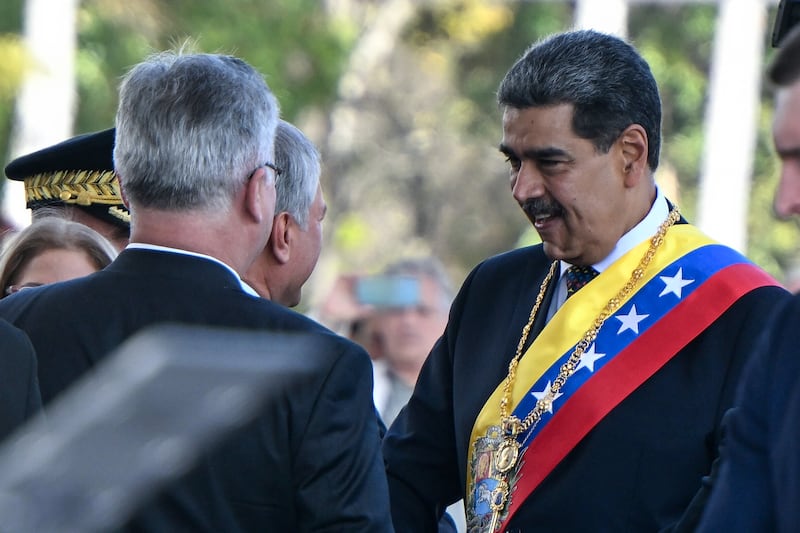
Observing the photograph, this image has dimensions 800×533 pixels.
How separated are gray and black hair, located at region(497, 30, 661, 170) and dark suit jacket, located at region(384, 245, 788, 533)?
0.42 meters

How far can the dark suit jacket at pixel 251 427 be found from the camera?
7.66 ft

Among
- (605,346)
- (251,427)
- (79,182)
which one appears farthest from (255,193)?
(79,182)

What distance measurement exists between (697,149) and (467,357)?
19451mm

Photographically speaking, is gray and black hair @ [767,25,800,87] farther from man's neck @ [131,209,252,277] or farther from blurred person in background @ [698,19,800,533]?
man's neck @ [131,209,252,277]

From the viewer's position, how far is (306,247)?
2.99 metres

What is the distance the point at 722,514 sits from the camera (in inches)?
74.2

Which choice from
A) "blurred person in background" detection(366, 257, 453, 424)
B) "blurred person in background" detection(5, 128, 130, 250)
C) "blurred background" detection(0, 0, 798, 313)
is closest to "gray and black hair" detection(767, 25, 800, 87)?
"blurred person in background" detection(5, 128, 130, 250)

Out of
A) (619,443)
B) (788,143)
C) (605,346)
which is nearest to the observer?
(788,143)

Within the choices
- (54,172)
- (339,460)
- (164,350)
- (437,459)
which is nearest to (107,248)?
(54,172)

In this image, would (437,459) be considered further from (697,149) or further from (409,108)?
(409,108)

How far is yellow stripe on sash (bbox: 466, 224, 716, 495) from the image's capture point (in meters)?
3.07

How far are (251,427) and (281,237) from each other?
694mm

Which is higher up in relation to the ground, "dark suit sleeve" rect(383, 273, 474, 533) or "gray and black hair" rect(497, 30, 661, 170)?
"gray and black hair" rect(497, 30, 661, 170)

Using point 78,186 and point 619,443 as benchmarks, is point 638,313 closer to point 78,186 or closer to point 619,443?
point 619,443
